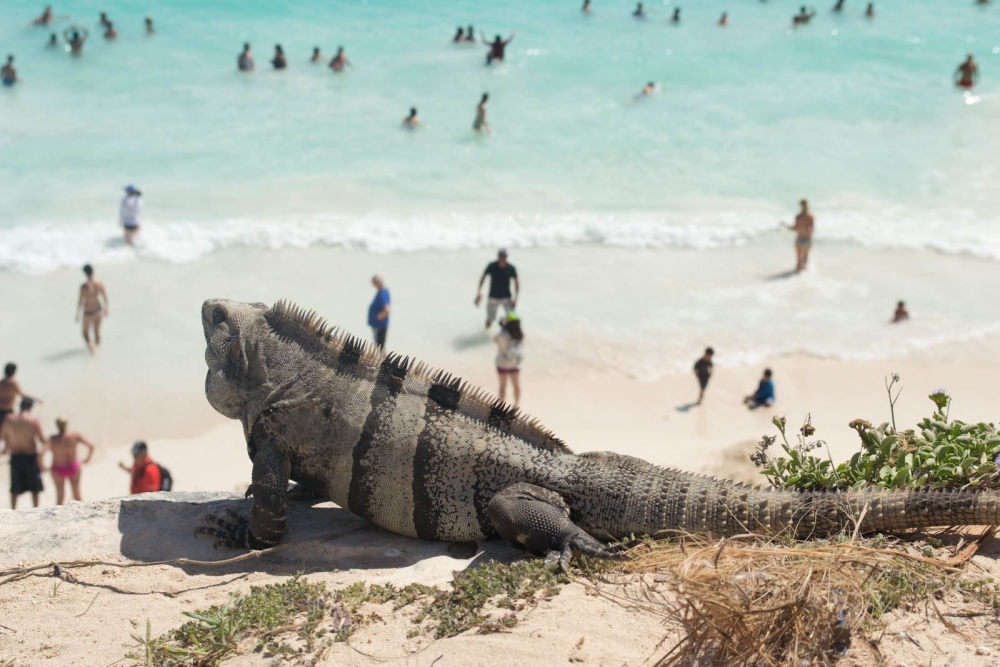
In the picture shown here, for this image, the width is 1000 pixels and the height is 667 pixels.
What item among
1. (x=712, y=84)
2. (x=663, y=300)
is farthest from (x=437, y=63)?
(x=663, y=300)

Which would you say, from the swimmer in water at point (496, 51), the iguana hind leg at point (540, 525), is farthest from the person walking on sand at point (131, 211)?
the swimmer in water at point (496, 51)

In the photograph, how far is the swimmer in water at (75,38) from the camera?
29.7 meters

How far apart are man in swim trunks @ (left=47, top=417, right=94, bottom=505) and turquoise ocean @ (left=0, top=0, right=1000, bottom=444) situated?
336 cm

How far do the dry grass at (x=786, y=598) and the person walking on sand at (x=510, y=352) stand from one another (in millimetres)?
7546

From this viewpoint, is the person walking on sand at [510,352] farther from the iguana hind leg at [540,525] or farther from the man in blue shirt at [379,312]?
the iguana hind leg at [540,525]

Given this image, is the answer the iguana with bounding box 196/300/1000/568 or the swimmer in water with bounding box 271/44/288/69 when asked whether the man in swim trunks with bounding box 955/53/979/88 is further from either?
the iguana with bounding box 196/300/1000/568

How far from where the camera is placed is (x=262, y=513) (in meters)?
6.58

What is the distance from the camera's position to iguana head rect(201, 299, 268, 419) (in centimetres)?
693

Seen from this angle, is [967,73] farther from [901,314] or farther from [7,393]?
[7,393]

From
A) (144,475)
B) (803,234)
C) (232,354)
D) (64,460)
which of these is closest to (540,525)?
(232,354)

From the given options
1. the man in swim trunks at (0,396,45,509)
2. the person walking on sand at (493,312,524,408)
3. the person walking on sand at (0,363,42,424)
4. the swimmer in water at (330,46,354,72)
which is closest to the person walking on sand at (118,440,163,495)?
the man in swim trunks at (0,396,45,509)

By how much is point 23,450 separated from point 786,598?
30.6 ft

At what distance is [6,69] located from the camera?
90.4 feet

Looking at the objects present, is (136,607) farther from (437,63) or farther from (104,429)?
(437,63)
